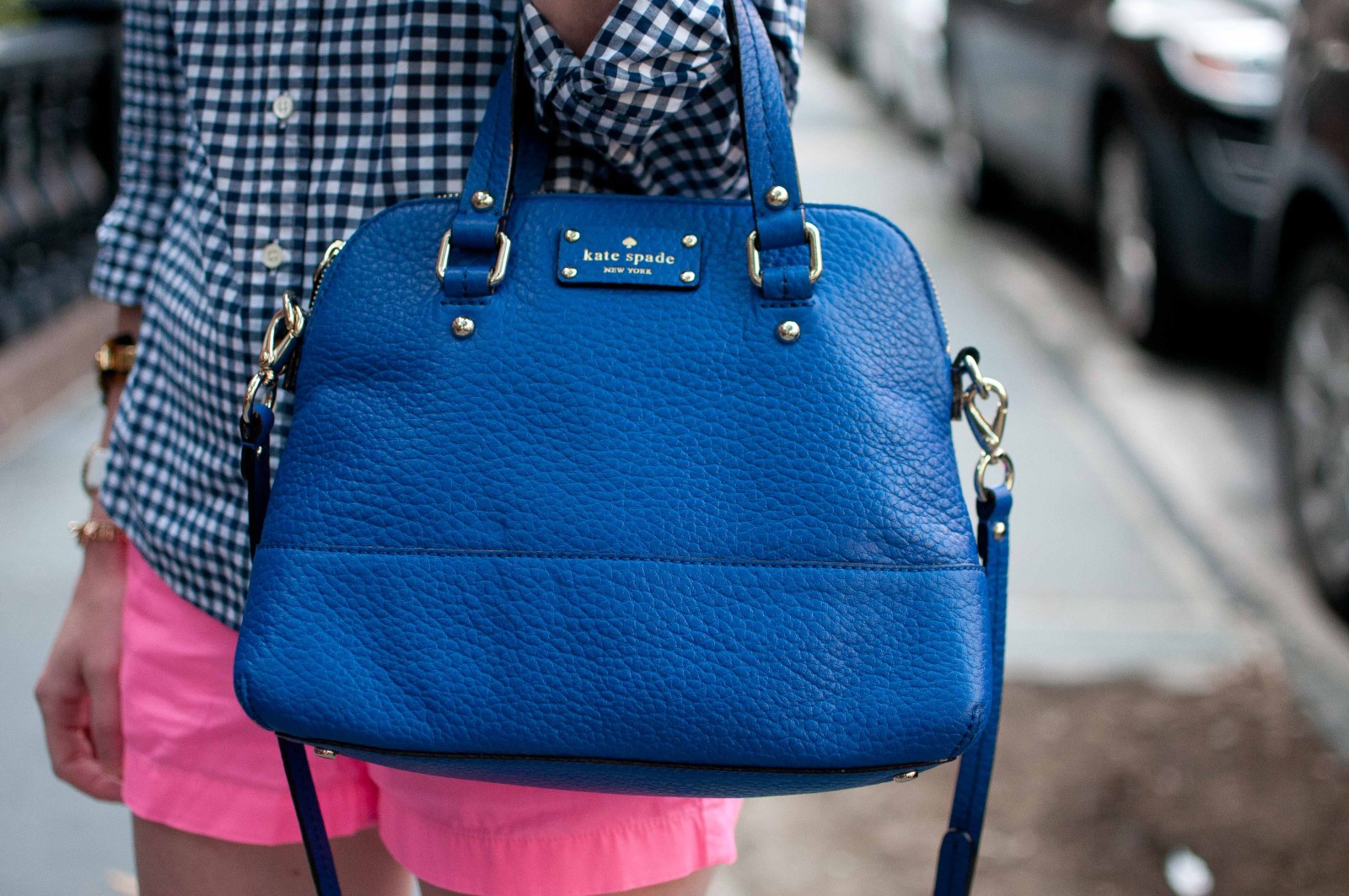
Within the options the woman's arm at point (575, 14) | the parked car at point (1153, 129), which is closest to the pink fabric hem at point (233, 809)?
the woman's arm at point (575, 14)

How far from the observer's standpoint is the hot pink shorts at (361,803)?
1151mm

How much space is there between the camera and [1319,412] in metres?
3.63

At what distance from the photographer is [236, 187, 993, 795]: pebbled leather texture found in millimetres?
991

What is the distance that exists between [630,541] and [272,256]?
1.62ft

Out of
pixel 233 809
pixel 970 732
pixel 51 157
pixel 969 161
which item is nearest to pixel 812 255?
pixel 970 732

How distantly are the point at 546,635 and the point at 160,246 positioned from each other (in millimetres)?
702

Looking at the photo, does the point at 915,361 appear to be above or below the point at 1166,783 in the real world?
above

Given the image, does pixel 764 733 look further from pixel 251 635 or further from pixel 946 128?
pixel 946 128

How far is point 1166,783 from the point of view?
282cm

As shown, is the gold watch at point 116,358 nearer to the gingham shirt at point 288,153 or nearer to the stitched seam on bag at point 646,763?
the gingham shirt at point 288,153

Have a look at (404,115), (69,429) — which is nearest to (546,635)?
(404,115)

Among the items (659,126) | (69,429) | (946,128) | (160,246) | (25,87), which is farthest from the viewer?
(946,128)

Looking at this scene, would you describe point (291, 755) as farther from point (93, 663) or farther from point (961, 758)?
point (961, 758)

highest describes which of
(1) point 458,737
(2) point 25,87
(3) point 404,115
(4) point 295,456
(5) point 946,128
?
(3) point 404,115
